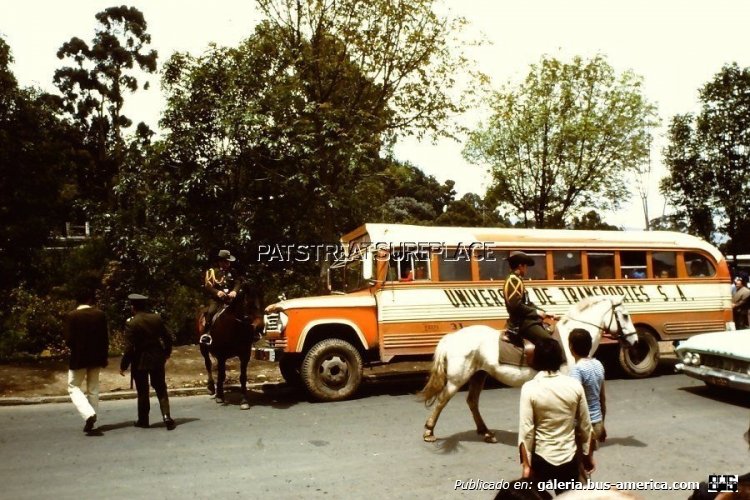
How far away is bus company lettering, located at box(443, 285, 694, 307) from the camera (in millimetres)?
11781

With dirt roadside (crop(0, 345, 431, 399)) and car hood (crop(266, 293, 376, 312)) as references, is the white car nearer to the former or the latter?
car hood (crop(266, 293, 376, 312))

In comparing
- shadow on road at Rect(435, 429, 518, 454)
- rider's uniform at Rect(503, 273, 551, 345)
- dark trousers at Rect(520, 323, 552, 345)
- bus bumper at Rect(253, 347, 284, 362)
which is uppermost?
rider's uniform at Rect(503, 273, 551, 345)

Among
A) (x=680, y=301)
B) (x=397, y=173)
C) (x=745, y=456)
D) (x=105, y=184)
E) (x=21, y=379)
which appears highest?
(x=105, y=184)

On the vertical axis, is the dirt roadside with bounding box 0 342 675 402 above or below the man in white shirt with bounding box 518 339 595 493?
below

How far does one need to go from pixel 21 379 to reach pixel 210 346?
4.30 meters

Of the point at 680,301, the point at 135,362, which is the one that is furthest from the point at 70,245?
the point at 680,301

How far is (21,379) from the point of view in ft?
38.4

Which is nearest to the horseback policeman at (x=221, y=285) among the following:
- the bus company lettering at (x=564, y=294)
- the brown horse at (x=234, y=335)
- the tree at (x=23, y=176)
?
the brown horse at (x=234, y=335)

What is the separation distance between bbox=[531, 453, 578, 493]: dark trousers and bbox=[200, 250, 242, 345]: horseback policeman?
700 centimetres

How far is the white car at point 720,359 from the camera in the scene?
9484 millimetres

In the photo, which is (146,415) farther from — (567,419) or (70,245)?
(70,245)

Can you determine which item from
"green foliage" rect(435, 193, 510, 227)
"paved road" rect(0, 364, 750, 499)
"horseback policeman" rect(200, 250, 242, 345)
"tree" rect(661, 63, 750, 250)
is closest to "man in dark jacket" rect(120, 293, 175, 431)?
"paved road" rect(0, 364, 750, 499)

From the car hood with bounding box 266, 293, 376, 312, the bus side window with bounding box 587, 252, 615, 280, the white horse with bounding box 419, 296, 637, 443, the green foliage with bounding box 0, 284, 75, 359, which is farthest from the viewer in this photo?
the green foliage with bounding box 0, 284, 75, 359

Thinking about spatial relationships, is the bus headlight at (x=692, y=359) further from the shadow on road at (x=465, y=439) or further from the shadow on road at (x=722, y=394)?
the shadow on road at (x=465, y=439)
